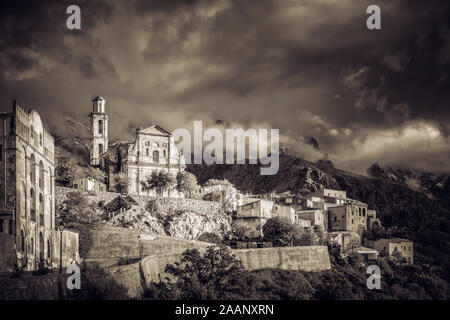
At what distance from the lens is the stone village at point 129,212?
38125mm

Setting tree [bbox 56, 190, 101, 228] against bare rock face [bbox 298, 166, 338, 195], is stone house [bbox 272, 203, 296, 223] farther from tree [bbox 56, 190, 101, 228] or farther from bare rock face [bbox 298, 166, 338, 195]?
bare rock face [bbox 298, 166, 338, 195]

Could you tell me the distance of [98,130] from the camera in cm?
7806

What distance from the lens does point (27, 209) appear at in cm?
3984

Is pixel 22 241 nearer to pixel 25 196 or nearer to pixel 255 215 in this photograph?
pixel 25 196

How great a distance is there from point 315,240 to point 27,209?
108ft

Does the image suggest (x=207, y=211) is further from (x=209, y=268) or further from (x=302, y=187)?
(x=302, y=187)

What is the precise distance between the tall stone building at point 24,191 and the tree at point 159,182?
25.8 meters

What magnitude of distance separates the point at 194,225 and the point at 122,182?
11765 mm

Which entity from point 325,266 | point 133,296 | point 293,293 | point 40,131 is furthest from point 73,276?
point 325,266

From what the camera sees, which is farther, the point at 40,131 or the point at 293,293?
the point at 293,293

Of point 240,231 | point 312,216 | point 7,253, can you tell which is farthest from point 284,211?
point 7,253

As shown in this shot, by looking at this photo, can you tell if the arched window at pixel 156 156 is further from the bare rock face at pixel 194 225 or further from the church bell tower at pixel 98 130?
the bare rock face at pixel 194 225
